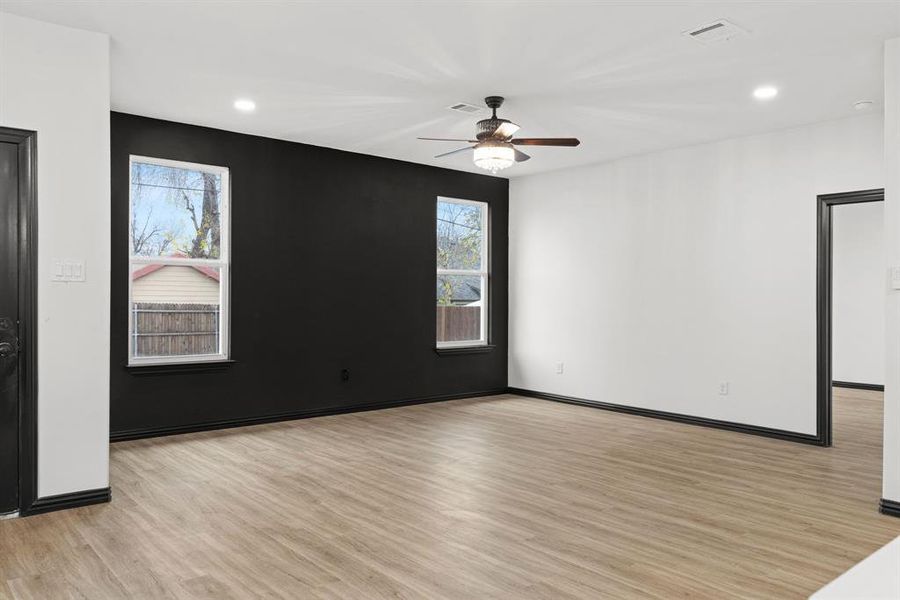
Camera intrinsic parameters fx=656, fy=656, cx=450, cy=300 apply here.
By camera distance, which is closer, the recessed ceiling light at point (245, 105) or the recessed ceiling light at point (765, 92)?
the recessed ceiling light at point (765, 92)

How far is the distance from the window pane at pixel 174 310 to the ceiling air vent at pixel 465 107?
8.52ft

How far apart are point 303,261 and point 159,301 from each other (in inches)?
54.0

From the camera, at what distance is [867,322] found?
8805mm

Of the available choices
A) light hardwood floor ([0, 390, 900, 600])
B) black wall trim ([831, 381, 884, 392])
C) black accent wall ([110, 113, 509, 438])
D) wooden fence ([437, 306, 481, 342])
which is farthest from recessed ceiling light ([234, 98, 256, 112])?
black wall trim ([831, 381, 884, 392])

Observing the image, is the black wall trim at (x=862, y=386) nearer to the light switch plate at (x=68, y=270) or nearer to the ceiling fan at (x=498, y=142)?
the ceiling fan at (x=498, y=142)

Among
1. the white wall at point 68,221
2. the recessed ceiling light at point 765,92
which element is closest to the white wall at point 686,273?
the recessed ceiling light at point 765,92

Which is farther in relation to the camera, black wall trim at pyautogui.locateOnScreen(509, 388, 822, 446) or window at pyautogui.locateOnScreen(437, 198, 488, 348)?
window at pyautogui.locateOnScreen(437, 198, 488, 348)

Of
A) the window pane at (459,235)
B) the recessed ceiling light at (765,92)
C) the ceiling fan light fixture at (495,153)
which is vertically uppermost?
the recessed ceiling light at (765,92)

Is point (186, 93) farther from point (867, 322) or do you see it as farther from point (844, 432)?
point (867, 322)

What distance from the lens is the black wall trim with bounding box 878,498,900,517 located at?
3.58m

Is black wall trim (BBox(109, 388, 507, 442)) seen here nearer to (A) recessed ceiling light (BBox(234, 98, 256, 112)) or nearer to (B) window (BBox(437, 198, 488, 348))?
(B) window (BBox(437, 198, 488, 348))

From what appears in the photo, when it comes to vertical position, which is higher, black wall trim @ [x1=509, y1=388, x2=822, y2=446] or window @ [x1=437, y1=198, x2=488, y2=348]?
window @ [x1=437, y1=198, x2=488, y2=348]

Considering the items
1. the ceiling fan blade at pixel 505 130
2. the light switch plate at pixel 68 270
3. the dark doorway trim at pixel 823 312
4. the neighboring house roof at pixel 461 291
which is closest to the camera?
the light switch plate at pixel 68 270

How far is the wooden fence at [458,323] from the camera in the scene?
762 centimetres
